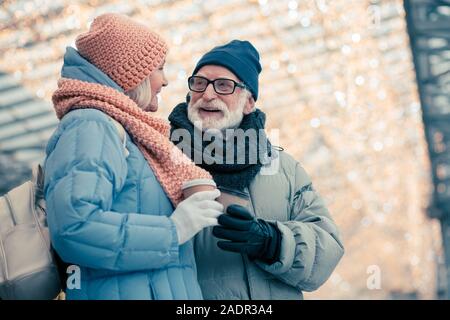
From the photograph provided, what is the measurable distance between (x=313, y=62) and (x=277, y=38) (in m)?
1.05

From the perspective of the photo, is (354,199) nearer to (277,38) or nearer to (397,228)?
(397,228)

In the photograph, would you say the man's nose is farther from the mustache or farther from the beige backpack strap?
the beige backpack strap

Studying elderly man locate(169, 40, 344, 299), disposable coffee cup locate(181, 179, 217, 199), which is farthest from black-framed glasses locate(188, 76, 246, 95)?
disposable coffee cup locate(181, 179, 217, 199)

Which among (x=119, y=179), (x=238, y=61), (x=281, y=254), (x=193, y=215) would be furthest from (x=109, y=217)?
(x=238, y=61)

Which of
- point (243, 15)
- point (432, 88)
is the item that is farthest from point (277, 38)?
point (432, 88)

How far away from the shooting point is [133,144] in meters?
2.53

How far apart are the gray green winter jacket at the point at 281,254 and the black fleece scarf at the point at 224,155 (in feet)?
0.16

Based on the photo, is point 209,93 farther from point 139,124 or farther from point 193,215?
point 193,215

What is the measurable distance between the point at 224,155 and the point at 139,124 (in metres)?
0.35

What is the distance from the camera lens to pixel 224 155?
9.15 ft

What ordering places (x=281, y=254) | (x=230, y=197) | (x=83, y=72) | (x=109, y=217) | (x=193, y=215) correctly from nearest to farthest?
(x=109, y=217)
(x=193, y=215)
(x=83, y=72)
(x=281, y=254)
(x=230, y=197)

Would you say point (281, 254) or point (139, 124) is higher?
point (139, 124)

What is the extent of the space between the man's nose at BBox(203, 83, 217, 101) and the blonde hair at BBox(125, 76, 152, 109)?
0.27m
